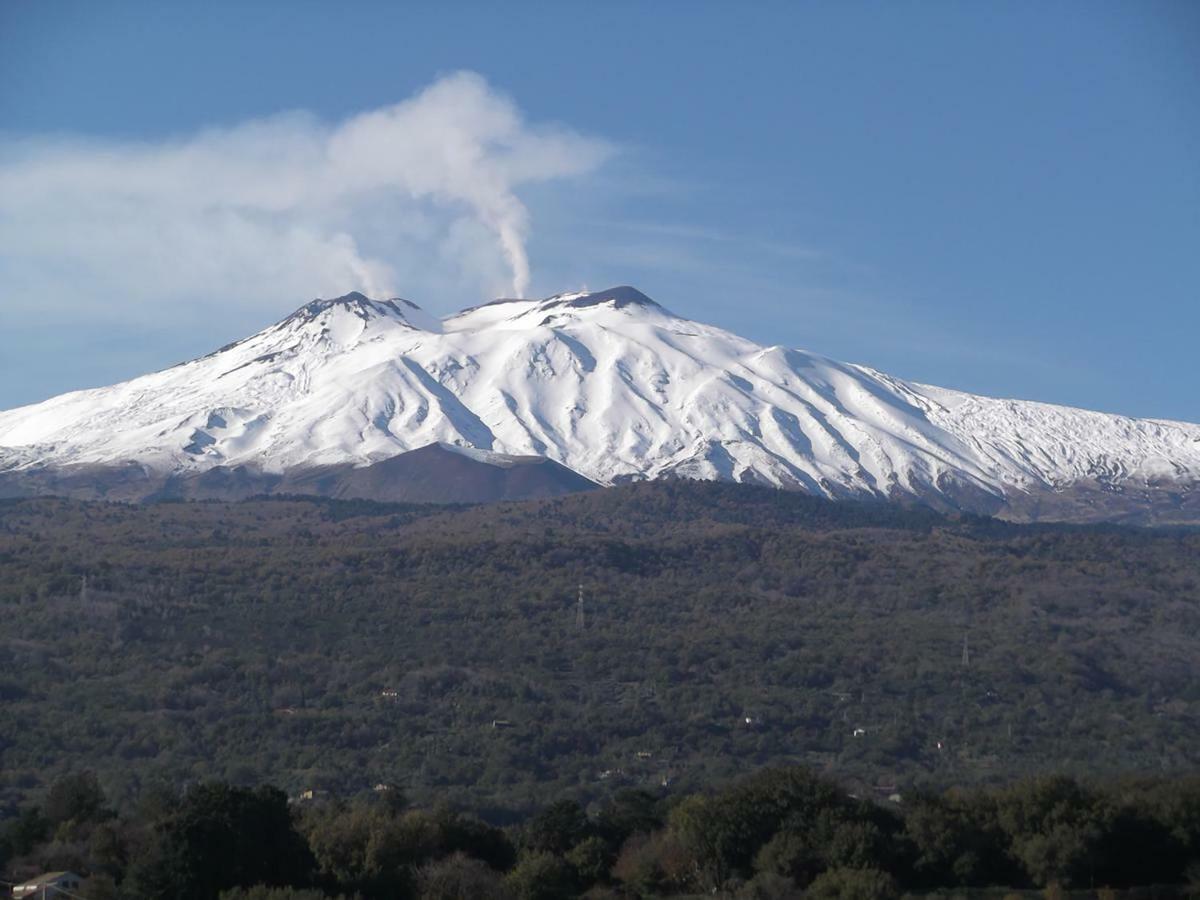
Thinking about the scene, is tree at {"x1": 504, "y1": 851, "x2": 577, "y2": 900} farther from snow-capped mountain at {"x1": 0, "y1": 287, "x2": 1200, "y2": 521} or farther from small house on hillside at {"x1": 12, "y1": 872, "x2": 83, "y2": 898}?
snow-capped mountain at {"x1": 0, "y1": 287, "x2": 1200, "y2": 521}

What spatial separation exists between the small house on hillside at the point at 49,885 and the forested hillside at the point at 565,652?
18.3 metres

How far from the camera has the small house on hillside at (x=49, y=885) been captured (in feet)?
112

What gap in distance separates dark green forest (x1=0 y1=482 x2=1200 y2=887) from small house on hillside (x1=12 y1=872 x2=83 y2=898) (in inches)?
504

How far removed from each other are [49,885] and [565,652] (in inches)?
1984

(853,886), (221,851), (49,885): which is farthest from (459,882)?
(49,885)

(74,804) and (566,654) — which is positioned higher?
(566,654)

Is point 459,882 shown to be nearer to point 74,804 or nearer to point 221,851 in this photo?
point 221,851

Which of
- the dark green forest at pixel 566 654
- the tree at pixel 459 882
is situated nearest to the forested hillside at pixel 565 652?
the dark green forest at pixel 566 654

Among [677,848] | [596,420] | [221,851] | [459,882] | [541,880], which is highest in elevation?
[596,420]

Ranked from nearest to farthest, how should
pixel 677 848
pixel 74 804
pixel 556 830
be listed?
1. pixel 677 848
2. pixel 556 830
3. pixel 74 804

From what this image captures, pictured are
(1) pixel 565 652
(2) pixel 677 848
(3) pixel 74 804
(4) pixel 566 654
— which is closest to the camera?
(2) pixel 677 848

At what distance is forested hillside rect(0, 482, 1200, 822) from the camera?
65.4 meters

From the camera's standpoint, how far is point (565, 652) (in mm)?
84250

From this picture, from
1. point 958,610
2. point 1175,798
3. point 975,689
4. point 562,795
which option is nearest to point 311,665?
point 562,795
